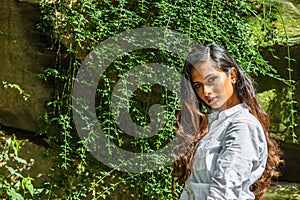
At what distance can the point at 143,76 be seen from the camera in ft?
9.78

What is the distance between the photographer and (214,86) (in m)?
1.58

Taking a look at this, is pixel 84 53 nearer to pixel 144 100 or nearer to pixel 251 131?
pixel 144 100

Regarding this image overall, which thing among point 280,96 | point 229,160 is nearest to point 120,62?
point 280,96

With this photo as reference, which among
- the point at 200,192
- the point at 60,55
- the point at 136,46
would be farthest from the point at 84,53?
the point at 200,192

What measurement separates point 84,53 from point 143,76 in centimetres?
39

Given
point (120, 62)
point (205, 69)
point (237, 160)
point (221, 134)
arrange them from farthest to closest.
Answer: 1. point (120, 62)
2. point (205, 69)
3. point (221, 134)
4. point (237, 160)

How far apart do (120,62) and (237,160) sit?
1639mm

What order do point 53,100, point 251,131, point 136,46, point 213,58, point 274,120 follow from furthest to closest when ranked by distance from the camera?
point 274,120 → point 53,100 → point 136,46 → point 213,58 → point 251,131

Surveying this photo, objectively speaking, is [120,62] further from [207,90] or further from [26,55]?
[207,90]

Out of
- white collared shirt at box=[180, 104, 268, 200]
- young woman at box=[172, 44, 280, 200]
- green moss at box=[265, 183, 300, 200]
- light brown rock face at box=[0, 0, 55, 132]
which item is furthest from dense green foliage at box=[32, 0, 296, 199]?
white collared shirt at box=[180, 104, 268, 200]

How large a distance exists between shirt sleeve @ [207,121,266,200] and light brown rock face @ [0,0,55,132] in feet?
6.49

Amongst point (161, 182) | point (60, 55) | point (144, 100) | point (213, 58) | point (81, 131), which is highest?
point (213, 58)

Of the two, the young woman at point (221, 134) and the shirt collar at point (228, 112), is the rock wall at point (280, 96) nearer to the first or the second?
the young woman at point (221, 134)

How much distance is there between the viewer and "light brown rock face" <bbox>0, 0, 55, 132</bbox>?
324 cm
